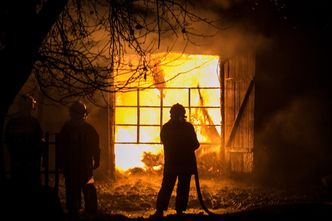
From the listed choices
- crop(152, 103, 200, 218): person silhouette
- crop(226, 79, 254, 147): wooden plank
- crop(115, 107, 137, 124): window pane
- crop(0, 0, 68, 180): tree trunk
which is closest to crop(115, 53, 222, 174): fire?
crop(115, 107, 137, 124): window pane

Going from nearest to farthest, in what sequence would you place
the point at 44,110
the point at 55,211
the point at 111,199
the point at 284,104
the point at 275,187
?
the point at 55,211
the point at 111,199
the point at 275,187
the point at 284,104
the point at 44,110

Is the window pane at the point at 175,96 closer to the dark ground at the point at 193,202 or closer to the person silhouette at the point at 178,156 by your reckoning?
the dark ground at the point at 193,202

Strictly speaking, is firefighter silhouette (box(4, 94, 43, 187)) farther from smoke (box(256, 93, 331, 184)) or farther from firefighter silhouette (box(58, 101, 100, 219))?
smoke (box(256, 93, 331, 184))

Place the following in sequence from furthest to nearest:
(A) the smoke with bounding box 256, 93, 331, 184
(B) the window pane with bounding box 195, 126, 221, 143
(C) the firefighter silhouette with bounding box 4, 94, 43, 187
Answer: (B) the window pane with bounding box 195, 126, 221, 143
(A) the smoke with bounding box 256, 93, 331, 184
(C) the firefighter silhouette with bounding box 4, 94, 43, 187

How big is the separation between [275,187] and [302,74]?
278cm

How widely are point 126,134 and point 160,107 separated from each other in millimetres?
1214

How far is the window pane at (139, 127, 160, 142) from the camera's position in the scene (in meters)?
15.1

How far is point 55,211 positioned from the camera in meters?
6.79

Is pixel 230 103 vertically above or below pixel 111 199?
above

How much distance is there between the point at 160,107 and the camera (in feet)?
49.8

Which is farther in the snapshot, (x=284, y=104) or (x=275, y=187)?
(x=284, y=104)

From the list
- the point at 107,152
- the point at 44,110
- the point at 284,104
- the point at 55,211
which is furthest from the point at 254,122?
the point at 55,211

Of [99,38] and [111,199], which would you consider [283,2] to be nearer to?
[99,38]

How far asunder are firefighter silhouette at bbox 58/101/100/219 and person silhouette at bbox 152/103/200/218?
121 centimetres
